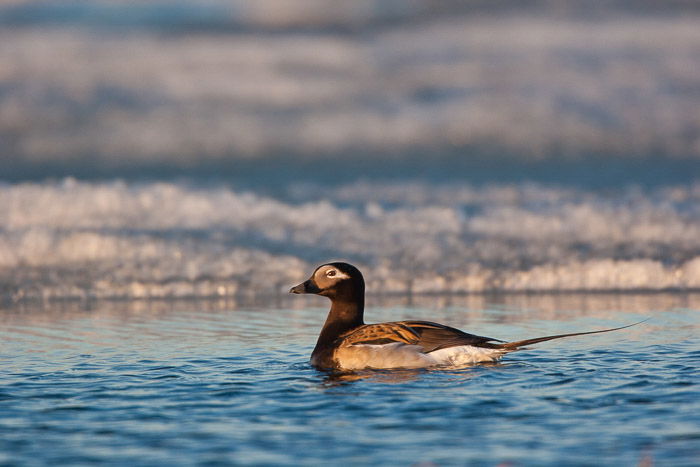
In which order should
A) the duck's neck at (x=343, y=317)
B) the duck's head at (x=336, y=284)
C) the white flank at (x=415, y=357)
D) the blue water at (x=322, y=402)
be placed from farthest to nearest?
the duck's head at (x=336, y=284) < the duck's neck at (x=343, y=317) < the white flank at (x=415, y=357) < the blue water at (x=322, y=402)

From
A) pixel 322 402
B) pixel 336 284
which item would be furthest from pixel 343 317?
pixel 322 402

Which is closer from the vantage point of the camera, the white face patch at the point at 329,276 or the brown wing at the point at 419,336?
the brown wing at the point at 419,336

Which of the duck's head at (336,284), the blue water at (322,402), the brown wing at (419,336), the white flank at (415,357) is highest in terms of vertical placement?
the duck's head at (336,284)

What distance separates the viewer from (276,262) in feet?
94.8

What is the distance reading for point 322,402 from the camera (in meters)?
10.1

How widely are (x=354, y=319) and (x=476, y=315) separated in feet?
21.0

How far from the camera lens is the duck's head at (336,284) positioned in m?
14.5

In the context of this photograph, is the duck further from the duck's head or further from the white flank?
the duck's head

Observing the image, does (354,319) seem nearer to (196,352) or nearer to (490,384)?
(196,352)

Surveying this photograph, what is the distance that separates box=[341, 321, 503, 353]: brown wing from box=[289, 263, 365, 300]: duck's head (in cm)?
124

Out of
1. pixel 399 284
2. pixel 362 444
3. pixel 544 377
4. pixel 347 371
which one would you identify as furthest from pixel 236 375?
pixel 399 284

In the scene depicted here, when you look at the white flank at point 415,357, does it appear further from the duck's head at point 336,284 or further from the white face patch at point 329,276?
the white face patch at point 329,276

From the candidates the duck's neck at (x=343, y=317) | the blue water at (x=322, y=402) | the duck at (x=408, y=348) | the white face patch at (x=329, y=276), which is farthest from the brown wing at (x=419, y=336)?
the white face patch at (x=329, y=276)

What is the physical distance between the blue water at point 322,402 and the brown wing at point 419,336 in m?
0.57
